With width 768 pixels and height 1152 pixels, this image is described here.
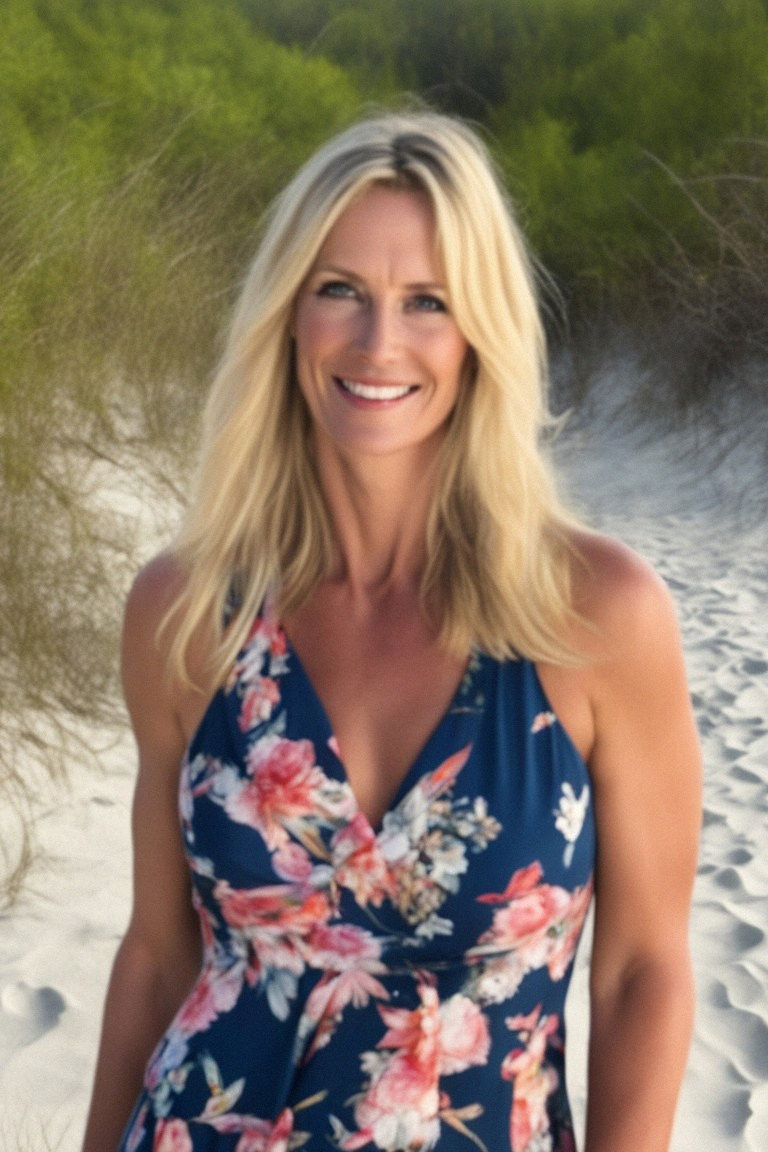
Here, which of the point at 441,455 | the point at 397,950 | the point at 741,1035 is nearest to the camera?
the point at 397,950

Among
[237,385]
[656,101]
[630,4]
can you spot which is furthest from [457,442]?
[630,4]

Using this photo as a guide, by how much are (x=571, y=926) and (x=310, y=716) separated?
31cm

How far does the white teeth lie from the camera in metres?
1.68

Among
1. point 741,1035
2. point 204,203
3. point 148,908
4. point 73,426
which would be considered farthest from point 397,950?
point 204,203

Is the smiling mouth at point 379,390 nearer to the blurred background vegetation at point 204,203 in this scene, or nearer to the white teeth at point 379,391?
the white teeth at point 379,391

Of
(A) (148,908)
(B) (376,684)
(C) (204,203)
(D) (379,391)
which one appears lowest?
(A) (148,908)

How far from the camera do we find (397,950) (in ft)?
5.05

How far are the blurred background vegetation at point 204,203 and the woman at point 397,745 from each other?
91 cm

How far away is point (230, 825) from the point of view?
1.60 meters

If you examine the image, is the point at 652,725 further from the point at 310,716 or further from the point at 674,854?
the point at 310,716

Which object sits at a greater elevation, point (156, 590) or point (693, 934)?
point (156, 590)

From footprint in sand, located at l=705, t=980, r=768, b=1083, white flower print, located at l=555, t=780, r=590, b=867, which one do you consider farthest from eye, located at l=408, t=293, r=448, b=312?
footprint in sand, located at l=705, t=980, r=768, b=1083

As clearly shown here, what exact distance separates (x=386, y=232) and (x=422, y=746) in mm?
494

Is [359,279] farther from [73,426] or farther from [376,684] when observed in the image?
[73,426]
